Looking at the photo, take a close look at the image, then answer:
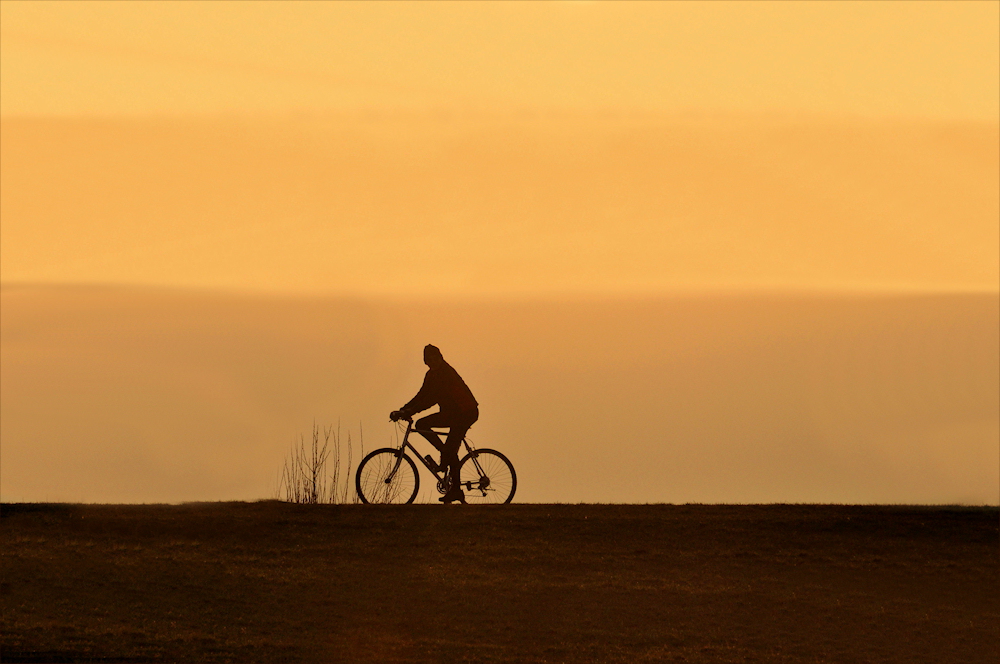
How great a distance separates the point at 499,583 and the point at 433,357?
3681 millimetres

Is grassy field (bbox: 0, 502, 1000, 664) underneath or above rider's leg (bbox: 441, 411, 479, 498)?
underneath

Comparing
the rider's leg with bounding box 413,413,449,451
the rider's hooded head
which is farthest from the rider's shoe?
the rider's hooded head

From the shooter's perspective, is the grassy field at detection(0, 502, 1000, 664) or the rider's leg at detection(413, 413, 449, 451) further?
the rider's leg at detection(413, 413, 449, 451)

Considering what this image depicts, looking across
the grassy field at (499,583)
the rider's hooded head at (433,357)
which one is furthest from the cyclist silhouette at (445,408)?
the grassy field at (499,583)

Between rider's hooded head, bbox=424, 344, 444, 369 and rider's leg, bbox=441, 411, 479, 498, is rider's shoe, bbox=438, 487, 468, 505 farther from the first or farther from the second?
rider's hooded head, bbox=424, 344, 444, 369

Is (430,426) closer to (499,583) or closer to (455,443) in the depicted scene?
(455,443)

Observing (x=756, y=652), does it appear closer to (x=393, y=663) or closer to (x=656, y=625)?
(x=656, y=625)

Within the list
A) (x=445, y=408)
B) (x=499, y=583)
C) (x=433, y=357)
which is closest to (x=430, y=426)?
(x=445, y=408)

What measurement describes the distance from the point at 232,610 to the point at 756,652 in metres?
4.83

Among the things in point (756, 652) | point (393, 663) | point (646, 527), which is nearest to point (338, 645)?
point (393, 663)

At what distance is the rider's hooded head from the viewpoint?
57.3 ft

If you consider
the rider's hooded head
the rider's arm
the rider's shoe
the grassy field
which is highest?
the rider's hooded head

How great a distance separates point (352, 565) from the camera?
15.0 m

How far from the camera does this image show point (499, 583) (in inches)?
576
